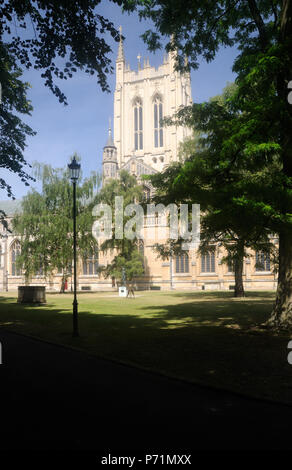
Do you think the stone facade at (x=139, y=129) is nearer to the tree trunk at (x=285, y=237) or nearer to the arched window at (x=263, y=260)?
the arched window at (x=263, y=260)

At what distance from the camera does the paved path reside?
11.9 ft

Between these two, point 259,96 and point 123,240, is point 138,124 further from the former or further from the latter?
point 259,96

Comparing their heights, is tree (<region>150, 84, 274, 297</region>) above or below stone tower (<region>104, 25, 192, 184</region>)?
below

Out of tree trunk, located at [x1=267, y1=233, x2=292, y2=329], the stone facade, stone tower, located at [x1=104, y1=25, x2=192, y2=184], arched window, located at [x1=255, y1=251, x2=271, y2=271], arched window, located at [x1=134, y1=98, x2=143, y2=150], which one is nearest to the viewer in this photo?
tree trunk, located at [x1=267, y1=233, x2=292, y2=329]

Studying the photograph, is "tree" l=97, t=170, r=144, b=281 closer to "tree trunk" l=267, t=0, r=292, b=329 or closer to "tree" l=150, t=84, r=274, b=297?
"tree" l=150, t=84, r=274, b=297

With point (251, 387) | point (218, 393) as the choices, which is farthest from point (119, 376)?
point (251, 387)

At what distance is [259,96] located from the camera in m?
9.80

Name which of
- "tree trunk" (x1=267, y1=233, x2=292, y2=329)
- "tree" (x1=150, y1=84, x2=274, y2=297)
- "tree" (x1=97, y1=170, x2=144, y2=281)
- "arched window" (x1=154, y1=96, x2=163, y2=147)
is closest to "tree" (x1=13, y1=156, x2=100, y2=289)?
"tree" (x1=97, y1=170, x2=144, y2=281)

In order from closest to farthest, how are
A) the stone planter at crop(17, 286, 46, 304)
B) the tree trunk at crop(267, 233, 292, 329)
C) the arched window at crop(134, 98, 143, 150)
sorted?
the tree trunk at crop(267, 233, 292, 329)
the stone planter at crop(17, 286, 46, 304)
the arched window at crop(134, 98, 143, 150)

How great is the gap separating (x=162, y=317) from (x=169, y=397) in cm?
945

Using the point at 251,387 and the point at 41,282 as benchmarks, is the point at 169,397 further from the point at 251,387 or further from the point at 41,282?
the point at 41,282

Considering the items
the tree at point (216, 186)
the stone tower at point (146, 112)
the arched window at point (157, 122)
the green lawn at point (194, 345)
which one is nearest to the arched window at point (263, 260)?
the green lawn at point (194, 345)

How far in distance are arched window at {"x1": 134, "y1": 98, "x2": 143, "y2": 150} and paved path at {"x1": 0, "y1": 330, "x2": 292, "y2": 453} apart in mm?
71900

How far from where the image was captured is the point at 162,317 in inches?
567
